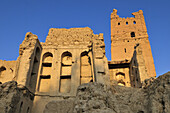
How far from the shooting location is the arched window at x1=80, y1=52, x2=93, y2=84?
15748 millimetres

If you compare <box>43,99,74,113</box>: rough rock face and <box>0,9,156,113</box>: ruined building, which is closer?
<box>43,99,74,113</box>: rough rock face

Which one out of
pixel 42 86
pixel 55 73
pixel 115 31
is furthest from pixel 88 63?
pixel 115 31

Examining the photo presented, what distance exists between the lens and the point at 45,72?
53.8 ft

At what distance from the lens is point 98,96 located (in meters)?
3.73

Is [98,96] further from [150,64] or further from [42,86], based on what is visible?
[150,64]

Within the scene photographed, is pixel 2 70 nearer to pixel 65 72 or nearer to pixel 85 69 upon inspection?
pixel 65 72

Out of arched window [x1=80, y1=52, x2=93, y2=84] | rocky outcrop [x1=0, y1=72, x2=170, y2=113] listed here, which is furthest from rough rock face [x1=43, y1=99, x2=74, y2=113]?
arched window [x1=80, y1=52, x2=93, y2=84]

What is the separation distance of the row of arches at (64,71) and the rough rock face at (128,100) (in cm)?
1143

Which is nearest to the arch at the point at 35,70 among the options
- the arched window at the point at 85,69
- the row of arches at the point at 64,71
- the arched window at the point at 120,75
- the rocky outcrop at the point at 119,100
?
the row of arches at the point at 64,71

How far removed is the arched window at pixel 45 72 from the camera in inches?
610

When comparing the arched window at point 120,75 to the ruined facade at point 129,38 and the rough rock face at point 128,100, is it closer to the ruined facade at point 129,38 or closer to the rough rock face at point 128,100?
the ruined facade at point 129,38

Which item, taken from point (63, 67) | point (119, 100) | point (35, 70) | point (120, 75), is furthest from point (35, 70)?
point (119, 100)

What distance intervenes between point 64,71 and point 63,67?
20.1 inches

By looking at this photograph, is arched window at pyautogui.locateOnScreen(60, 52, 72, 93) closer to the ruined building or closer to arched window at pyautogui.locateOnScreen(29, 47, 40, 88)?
the ruined building
